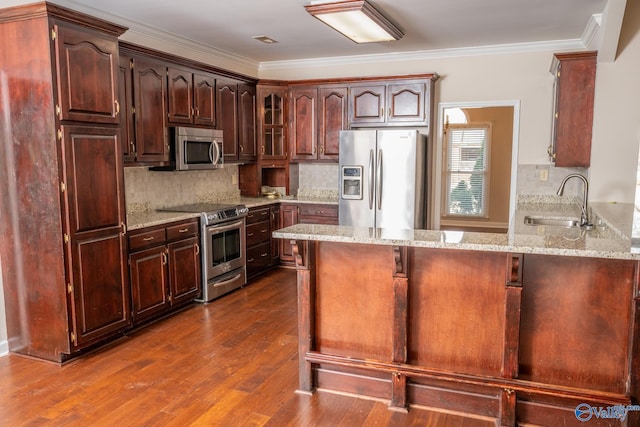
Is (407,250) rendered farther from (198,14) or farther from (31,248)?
(198,14)

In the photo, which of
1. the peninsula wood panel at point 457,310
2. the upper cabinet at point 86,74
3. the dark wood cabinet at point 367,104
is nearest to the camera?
A: the peninsula wood panel at point 457,310

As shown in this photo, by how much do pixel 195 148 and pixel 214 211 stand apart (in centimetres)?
65

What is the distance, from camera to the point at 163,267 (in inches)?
163

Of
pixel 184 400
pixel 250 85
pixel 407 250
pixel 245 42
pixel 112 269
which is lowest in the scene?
pixel 184 400

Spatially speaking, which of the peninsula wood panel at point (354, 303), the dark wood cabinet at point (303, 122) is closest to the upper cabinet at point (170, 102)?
the dark wood cabinet at point (303, 122)

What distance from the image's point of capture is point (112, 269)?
3.55 metres

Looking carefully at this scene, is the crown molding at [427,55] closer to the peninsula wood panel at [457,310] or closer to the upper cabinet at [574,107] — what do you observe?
the upper cabinet at [574,107]

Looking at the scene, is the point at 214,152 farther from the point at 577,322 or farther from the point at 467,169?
the point at 467,169

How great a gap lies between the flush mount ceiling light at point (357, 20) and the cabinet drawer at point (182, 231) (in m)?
2.12

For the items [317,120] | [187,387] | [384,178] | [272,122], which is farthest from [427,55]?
[187,387]

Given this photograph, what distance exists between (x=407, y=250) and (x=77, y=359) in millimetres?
2420

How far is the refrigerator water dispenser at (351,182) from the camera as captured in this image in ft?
17.6

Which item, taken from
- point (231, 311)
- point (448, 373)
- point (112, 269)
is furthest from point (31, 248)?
point (448, 373)

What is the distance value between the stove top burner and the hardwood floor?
3.35 ft
